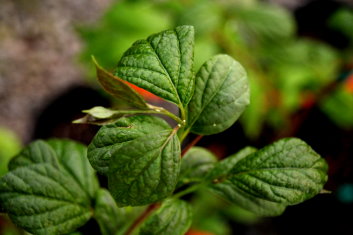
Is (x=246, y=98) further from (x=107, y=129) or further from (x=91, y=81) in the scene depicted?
(x=91, y=81)

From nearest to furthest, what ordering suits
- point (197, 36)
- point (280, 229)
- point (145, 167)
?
point (145, 167), point (197, 36), point (280, 229)

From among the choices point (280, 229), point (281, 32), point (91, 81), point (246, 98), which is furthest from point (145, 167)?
point (91, 81)

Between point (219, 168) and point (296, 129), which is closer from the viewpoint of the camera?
point (219, 168)

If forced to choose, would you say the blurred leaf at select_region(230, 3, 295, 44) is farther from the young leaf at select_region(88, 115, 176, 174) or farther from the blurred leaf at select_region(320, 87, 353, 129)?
the young leaf at select_region(88, 115, 176, 174)

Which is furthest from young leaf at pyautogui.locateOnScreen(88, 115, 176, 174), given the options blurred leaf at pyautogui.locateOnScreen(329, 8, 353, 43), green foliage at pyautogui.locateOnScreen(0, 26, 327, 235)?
blurred leaf at pyautogui.locateOnScreen(329, 8, 353, 43)

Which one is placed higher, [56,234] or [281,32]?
[281,32]

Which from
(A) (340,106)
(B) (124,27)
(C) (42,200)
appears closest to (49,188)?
(C) (42,200)
